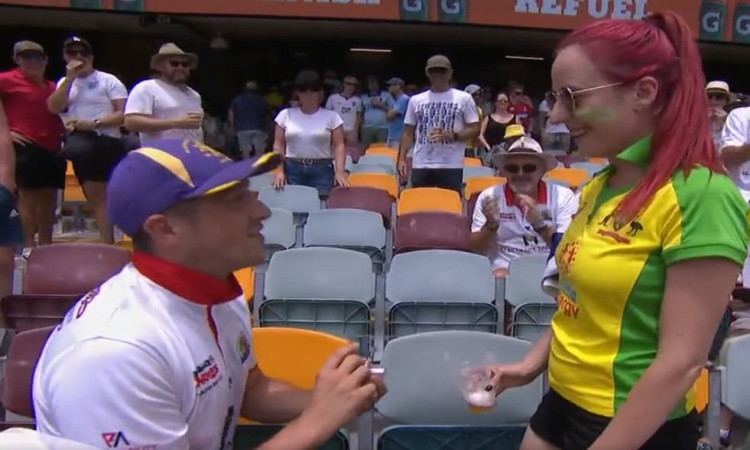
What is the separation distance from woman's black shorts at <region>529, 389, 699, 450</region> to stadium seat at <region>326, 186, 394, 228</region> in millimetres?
3865

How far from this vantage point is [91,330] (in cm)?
119

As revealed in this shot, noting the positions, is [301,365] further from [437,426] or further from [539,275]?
[539,275]

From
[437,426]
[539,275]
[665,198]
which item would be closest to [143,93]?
[539,275]

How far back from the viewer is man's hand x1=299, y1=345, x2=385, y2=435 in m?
1.34

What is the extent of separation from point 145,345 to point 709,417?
6.11 ft

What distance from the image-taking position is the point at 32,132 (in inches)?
195

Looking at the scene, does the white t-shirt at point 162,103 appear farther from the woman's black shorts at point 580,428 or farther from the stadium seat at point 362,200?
the woman's black shorts at point 580,428

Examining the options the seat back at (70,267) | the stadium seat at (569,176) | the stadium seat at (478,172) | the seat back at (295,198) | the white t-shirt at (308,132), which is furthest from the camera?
the stadium seat at (478,172)

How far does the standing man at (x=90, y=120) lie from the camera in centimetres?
496

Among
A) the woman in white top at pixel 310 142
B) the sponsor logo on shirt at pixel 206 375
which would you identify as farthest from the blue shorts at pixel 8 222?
the woman in white top at pixel 310 142

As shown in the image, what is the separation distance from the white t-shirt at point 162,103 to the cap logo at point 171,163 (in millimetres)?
3391

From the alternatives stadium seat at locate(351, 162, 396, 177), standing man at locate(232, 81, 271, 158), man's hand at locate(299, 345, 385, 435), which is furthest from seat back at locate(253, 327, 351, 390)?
standing man at locate(232, 81, 271, 158)

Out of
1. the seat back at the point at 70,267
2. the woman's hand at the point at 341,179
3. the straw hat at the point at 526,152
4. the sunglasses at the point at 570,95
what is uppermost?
the sunglasses at the point at 570,95

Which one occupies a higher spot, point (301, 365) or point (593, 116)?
point (593, 116)
